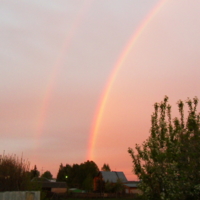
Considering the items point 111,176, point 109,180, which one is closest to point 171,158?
point 109,180

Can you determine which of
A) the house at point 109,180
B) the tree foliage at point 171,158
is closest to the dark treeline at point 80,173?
the house at point 109,180

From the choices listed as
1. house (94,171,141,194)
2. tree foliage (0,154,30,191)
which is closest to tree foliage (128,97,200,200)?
tree foliage (0,154,30,191)

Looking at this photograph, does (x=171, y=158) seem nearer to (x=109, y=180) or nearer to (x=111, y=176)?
(x=109, y=180)

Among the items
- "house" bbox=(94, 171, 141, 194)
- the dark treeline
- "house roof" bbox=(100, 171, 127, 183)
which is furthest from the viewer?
the dark treeline

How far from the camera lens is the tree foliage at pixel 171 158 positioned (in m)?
15.2

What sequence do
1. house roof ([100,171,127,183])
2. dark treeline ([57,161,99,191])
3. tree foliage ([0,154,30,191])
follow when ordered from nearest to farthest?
tree foliage ([0,154,30,191]) → house roof ([100,171,127,183]) → dark treeline ([57,161,99,191])

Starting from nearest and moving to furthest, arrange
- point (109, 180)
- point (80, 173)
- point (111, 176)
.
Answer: point (109, 180) → point (111, 176) → point (80, 173)

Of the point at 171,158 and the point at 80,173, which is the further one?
the point at 80,173

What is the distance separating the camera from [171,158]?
53.7ft

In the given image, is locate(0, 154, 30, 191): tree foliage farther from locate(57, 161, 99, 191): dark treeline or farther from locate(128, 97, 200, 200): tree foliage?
locate(57, 161, 99, 191): dark treeline

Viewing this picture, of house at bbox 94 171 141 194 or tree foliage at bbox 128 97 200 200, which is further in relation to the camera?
house at bbox 94 171 141 194

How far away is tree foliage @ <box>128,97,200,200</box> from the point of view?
600 inches

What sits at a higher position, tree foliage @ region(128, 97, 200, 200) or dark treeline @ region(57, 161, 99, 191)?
dark treeline @ region(57, 161, 99, 191)

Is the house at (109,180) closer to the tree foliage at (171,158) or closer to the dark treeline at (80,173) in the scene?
the dark treeline at (80,173)
